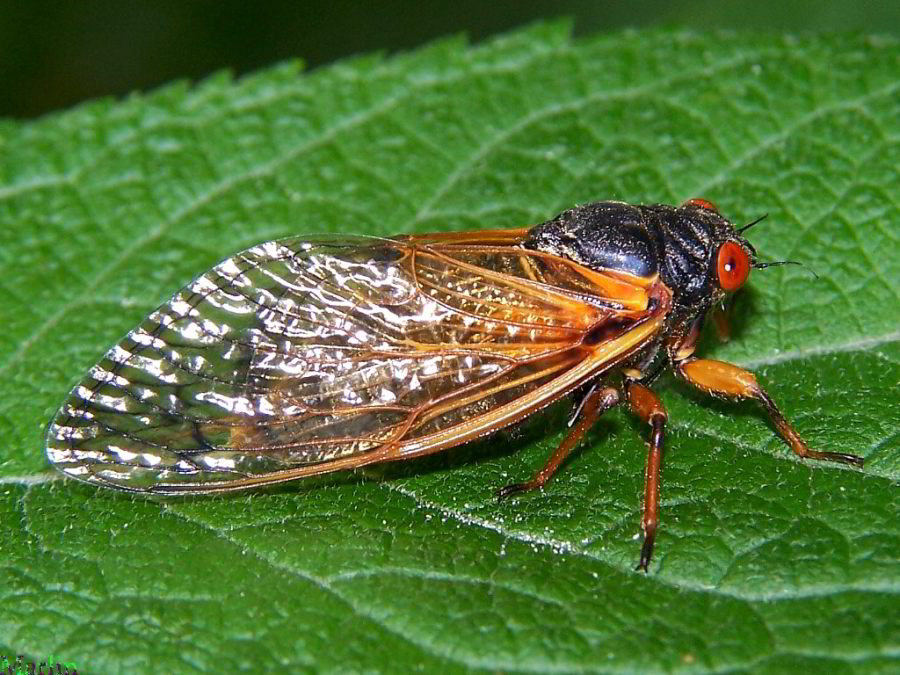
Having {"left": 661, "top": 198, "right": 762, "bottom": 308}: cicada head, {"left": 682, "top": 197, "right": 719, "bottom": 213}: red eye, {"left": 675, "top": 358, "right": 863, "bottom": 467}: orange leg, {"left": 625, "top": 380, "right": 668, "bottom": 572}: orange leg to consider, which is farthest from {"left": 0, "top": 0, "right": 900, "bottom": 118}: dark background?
{"left": 625, "top": 380, "right": 668, "bottom": 572}: orange leg

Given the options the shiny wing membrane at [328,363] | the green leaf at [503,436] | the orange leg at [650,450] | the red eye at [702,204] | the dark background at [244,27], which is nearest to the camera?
the green leaf at [503,436]

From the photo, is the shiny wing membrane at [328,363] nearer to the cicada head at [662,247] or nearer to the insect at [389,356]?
the insect at [389,356]

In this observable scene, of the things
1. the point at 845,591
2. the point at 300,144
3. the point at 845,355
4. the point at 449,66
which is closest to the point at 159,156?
the point at 300,144

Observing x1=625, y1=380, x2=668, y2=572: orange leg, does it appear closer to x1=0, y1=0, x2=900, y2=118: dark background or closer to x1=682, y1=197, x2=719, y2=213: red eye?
Result: x1=682, y1=197, x2=719, y2=213: red eye

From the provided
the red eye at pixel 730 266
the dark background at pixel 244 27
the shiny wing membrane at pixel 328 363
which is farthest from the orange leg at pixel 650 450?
the dark background at pixel 244 27

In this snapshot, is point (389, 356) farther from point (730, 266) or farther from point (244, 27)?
point (244, 27)

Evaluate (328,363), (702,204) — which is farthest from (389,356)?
(702,204)
